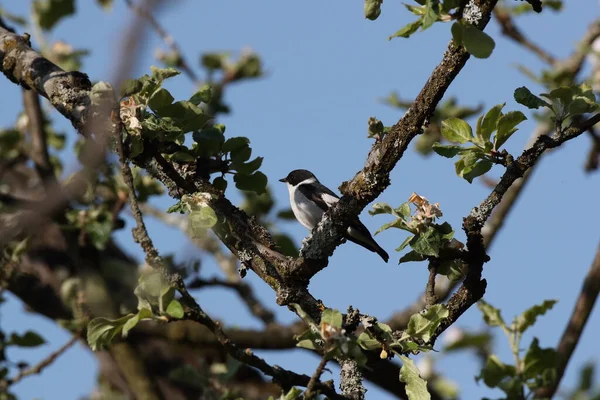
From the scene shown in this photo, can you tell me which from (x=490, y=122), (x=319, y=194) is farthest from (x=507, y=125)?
(x=319, y=194)

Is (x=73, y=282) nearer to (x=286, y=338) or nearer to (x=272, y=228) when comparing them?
(x=286, y=338)

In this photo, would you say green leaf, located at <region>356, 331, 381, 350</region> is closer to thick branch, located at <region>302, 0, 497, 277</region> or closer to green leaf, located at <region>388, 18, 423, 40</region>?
thick branch, located at <region>302, 0, 497, 277</region>

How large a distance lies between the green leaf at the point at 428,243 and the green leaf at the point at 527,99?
498 mm

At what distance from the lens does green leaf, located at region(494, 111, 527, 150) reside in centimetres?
252

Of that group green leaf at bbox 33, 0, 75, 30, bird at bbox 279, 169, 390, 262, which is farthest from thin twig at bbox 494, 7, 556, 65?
green leaf at bbox 33, 0, 75, 30

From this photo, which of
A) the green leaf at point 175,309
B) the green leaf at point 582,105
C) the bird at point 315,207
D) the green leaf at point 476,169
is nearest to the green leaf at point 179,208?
the green leaf at point 175,309

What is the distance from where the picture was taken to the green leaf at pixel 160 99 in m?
2.59

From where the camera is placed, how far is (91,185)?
5273 mm

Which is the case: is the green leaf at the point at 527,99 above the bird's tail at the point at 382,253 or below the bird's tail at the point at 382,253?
below

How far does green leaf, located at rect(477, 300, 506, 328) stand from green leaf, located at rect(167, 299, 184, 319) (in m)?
1.70

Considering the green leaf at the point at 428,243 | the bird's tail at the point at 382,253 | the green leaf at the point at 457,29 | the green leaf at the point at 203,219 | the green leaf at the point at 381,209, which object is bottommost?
the green leaf at the point at 428,243

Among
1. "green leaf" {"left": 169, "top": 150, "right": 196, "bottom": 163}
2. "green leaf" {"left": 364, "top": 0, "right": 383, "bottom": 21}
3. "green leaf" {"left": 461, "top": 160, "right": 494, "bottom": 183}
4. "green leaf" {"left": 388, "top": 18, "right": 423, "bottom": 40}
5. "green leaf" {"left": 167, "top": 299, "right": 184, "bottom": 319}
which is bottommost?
"green leaf" {"left": 167, "top": 299, "right": 184, "bottom": 319}

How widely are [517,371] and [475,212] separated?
4.02 feet

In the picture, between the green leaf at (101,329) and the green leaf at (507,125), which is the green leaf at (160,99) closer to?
the green leaf at (101,329)
